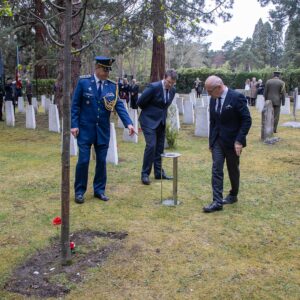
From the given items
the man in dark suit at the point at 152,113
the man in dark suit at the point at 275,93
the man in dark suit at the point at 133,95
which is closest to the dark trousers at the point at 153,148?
the man in dark suit at the point at 152,113

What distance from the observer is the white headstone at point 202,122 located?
498 inches

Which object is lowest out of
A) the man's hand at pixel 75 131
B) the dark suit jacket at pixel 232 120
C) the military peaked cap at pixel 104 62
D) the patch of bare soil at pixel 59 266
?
the patch of bare soil at pixel 59 266

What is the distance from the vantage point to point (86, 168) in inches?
247

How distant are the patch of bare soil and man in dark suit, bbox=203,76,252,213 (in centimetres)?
161

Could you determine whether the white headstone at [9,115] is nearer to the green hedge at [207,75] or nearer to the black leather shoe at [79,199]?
the black leather shoe at [79,199]

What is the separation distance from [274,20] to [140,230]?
37.1 m

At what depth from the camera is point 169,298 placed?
3738 mm

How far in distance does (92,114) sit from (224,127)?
1.82 metres

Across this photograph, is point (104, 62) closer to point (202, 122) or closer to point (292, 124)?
point (202, 122)

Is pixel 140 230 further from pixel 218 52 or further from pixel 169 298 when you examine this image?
pixel 218 52

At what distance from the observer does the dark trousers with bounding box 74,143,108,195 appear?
245 inches

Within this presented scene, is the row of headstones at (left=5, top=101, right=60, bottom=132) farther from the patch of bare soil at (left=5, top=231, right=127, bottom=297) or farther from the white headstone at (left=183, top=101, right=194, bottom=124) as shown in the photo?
the patch of bare soil at (left=5, top=231, right=127, bottom=297)

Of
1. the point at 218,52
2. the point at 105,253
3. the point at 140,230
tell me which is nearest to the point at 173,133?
the point at 140,230

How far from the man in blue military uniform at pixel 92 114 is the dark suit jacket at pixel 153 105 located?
1063 mm
